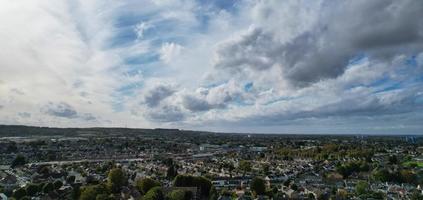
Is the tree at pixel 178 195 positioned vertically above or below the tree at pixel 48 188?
above

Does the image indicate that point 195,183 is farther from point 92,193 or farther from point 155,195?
point 92,193

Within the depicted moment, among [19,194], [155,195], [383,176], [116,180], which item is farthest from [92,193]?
[383,176]

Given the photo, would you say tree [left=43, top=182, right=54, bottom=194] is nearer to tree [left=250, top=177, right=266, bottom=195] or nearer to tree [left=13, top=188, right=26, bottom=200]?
tree [left=13, top=188, right=26, bottom=200]

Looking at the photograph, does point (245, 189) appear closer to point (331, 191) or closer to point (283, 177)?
point (331, 191)

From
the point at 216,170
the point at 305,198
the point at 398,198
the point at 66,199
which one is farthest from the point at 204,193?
the point at 216,170

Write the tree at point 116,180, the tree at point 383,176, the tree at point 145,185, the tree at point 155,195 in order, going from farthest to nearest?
the tree at point 383,176 < the tree at point 116,180 < the tree at point 145,185 < the tree at point 155,195

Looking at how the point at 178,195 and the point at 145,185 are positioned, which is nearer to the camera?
the point at 178,195

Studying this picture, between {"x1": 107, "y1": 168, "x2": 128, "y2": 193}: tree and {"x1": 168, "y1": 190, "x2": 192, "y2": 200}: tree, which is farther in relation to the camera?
{"x1": 107, "y1": 168, "x2": 128, "y2": 193}: tree

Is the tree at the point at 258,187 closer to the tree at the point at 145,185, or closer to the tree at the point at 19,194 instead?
the tree at the point at 145,185

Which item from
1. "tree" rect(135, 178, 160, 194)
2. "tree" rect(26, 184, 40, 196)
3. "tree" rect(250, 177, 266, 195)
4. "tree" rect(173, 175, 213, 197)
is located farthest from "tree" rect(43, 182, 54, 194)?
"tree" rect(250, 177, 266, 195)

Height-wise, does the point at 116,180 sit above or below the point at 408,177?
above

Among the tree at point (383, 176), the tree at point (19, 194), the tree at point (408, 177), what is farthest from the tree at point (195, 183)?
the tree at point (408, 177)

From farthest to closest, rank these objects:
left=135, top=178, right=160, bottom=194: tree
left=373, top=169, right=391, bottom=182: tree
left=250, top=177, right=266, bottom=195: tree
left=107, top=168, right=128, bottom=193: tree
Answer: left=373, top=169, right=391, bottom=182: tree < left=250, top=177, right=266, bottom=195: tree < left=107, top=168, right=128, bottom=193: tree < left=135, top=178, right=160, bottom=194: tree
